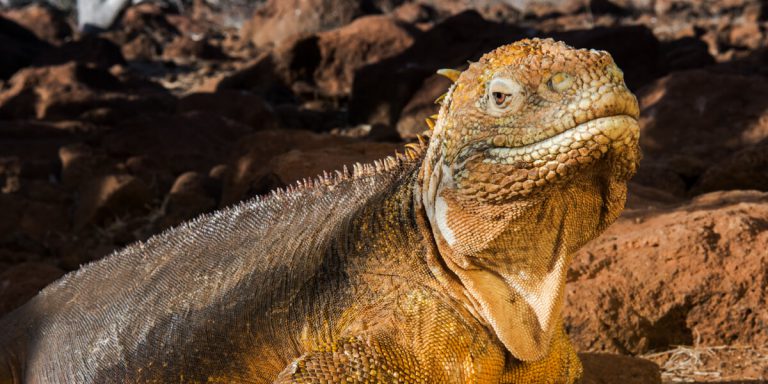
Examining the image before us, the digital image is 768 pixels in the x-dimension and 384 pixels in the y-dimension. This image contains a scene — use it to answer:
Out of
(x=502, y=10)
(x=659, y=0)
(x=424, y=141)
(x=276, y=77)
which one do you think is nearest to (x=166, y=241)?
(x=424, y=141)

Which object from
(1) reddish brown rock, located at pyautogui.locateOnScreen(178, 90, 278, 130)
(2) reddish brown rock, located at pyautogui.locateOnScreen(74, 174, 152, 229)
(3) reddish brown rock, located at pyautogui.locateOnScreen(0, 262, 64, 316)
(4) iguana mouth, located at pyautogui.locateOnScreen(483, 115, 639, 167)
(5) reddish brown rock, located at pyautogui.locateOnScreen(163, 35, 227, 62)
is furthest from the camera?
(5) reddish brown rock, located at pyautogui.locateOnScreen(163, 35, 227, 62)

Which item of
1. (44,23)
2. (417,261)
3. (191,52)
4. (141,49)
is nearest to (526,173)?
(417,261)

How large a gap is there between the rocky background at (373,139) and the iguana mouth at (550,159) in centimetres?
181

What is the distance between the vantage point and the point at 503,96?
2.72 meters

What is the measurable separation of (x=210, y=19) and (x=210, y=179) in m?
25.2

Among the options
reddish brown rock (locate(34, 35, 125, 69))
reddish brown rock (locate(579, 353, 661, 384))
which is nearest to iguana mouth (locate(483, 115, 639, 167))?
reddish brown rock (locate(579, 353, 661, 384))

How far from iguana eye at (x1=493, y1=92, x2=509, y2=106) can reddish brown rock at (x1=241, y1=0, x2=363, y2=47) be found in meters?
21.2

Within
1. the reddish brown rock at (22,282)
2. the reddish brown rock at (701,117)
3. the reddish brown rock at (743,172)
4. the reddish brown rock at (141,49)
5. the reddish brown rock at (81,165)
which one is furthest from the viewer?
the reddish brown rock at (141,49)

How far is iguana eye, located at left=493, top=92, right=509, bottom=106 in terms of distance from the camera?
272 cm

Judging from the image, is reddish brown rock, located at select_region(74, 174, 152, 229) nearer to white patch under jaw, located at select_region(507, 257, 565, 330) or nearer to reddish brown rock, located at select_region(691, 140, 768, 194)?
reddish brown rock, located at select_region(691, 140, 768, 194)


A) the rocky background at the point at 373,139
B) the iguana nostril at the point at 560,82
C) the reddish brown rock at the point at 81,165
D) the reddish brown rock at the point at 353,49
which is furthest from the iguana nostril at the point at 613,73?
the reddish brown rock at the point at 353,49

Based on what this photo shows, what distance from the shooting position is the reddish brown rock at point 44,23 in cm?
2697

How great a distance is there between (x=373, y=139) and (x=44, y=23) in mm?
21282

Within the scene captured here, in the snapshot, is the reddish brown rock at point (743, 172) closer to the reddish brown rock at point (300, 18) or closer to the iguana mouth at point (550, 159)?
the iguana mouth at point (550, 159)
